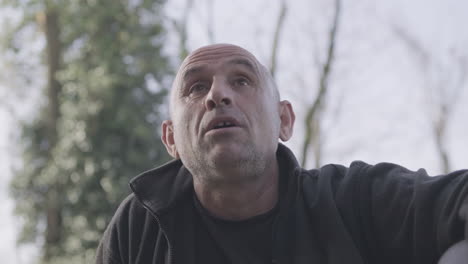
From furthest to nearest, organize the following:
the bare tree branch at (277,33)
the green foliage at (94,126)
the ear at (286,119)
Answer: the bare tree branch at (277,33), the green foliage at (94,126), the ear at (286,119)

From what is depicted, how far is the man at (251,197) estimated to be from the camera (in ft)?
6.67

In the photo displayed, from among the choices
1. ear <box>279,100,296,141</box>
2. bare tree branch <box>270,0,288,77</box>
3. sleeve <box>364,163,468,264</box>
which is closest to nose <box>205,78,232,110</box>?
ear <box>279,100,296,141</box>

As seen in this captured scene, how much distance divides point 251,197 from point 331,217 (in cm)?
41

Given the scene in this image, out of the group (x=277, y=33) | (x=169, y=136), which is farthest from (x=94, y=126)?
(x=169, y=136)

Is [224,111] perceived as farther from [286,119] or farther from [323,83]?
[323,83]

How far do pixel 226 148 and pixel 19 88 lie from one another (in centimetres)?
1251

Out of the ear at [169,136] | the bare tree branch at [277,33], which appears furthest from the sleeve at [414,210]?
the bare tree branch at [277,33]

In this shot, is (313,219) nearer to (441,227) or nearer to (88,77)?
(441,227)

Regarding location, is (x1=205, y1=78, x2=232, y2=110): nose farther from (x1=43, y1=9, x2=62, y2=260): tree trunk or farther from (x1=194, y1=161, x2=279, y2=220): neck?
(x1=43, y1=9, x2=62, y2=260): tree trunk

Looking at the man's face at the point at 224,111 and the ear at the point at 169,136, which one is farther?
the ear at the point at 169,136

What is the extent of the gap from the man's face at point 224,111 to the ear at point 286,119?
0.01 meters

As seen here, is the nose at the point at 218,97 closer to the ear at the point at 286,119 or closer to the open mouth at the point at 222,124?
the open mouth at the point at 222,124

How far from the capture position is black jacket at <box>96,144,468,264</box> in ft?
6.05

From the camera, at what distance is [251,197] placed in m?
2.39
